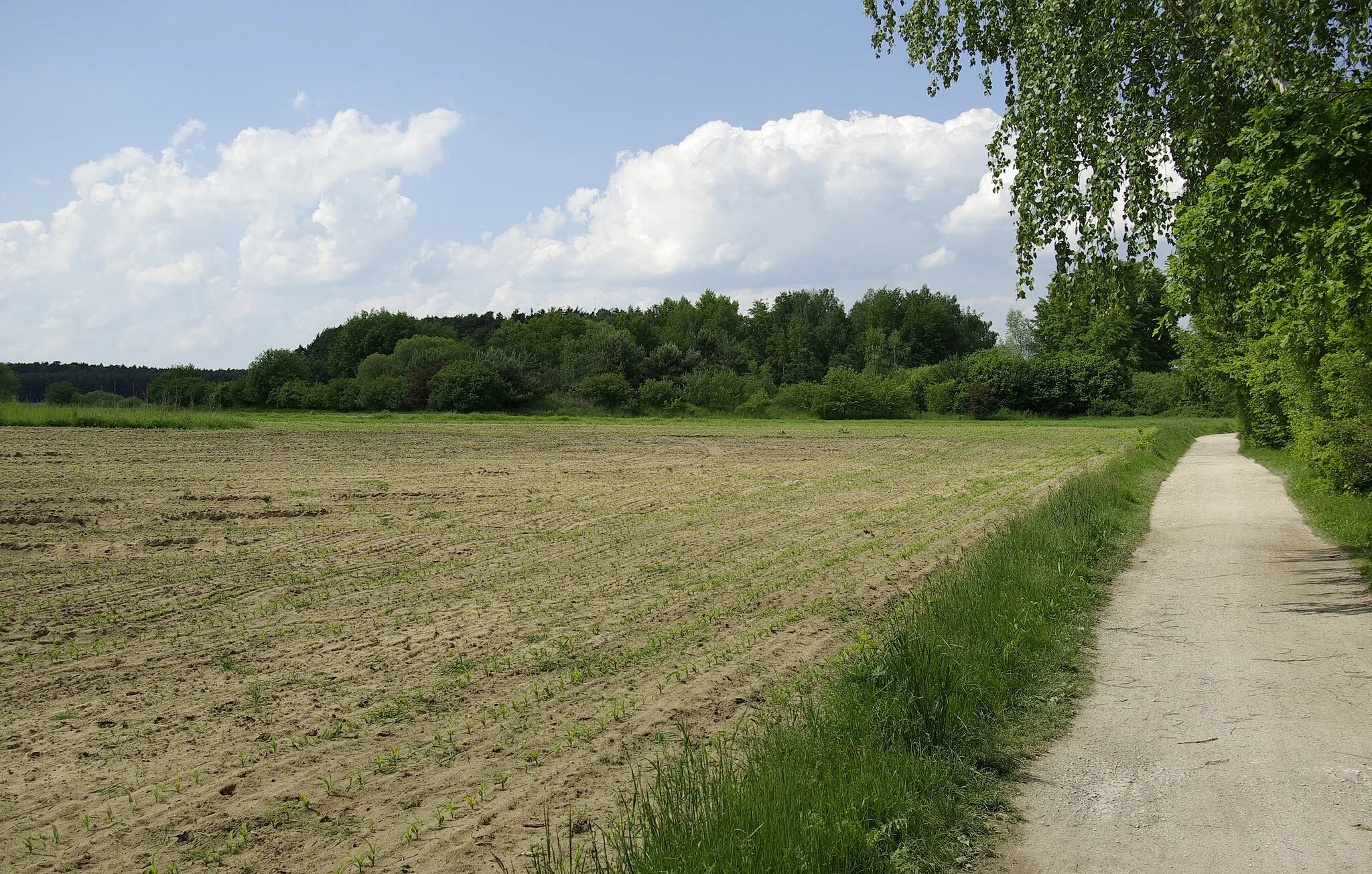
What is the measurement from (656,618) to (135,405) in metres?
47.4

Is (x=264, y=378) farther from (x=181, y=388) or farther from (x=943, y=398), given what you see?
(x=943, y=398)

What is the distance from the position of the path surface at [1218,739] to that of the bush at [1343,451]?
607 cm

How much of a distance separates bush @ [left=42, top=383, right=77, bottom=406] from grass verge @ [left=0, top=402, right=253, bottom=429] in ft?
27.9

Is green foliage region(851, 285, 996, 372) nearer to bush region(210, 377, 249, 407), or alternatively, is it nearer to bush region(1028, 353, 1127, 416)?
bush region(1028, 353, 1127, 416)

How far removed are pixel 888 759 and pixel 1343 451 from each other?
51.5 feet

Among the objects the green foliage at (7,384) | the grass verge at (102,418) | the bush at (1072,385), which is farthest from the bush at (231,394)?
the bush at (1072,385)

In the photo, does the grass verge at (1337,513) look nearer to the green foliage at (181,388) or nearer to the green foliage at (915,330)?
the green foliage at (181,388)

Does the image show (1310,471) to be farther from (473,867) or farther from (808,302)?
(808,302)

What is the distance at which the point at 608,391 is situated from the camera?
75688 mm

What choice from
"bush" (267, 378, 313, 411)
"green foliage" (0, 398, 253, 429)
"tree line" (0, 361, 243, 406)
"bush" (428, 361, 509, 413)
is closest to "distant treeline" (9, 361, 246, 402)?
"tree line" (0, 361, 243, 406)

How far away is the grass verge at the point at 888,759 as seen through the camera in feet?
14.6

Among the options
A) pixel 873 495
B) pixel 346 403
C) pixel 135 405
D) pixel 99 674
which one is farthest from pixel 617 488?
pixel 346 403

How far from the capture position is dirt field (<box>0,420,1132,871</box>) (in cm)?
545

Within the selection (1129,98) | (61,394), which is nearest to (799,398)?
(61,394)
